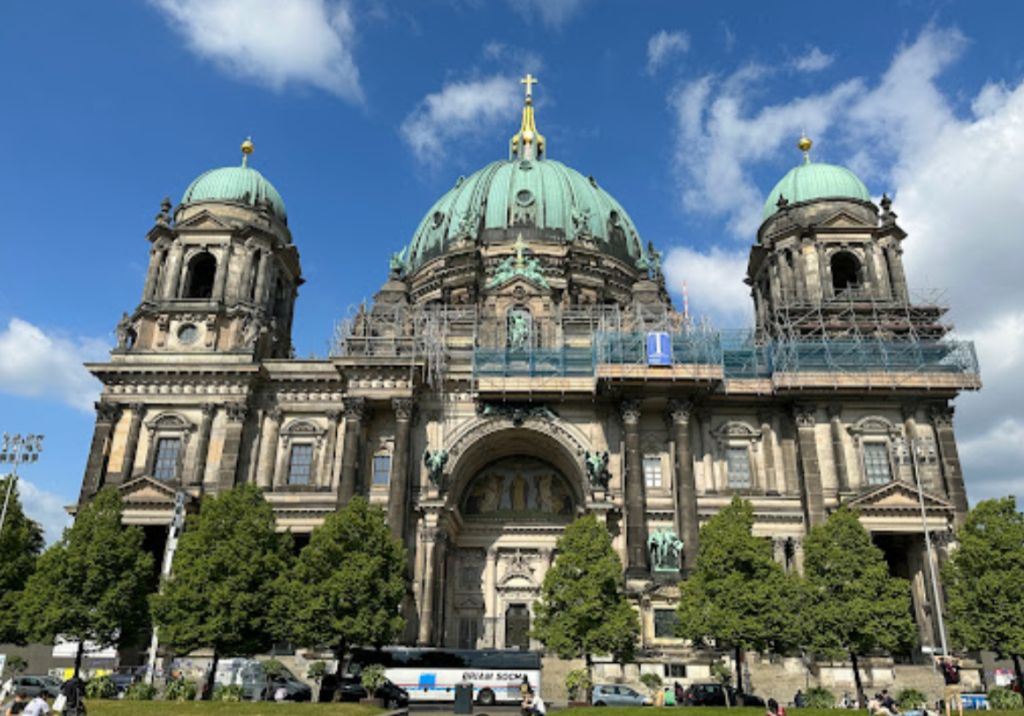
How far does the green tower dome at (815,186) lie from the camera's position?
5553 centimetres

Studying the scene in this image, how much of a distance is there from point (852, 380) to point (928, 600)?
41.2 feet

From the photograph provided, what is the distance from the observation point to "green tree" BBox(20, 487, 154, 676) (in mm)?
35812

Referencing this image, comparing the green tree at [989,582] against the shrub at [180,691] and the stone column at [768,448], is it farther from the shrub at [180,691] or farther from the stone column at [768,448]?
the shrub at [180,691]

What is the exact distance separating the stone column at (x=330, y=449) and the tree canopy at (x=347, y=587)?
36.9ft

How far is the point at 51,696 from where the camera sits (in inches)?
1369

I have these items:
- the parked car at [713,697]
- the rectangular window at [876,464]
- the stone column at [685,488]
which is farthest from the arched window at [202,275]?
the rectangular window at [876,464]

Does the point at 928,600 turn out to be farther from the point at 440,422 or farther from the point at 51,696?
the point at 51,696

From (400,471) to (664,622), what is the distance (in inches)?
643

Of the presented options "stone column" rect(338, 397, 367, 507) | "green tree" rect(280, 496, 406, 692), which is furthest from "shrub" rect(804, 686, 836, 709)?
"stone column" rect(338, 397, 367, 507)

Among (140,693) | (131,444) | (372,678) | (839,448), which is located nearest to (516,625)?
(372,678)

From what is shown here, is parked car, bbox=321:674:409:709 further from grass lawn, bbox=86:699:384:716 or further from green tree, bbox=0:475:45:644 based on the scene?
green tree, bbox=0:475:45:644

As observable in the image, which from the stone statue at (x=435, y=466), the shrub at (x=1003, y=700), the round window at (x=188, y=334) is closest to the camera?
the shrub at (x=1003, y=700)

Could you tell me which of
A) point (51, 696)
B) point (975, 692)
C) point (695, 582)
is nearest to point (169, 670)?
point (51, 696)

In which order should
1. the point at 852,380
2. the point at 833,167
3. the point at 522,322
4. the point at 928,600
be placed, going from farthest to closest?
the point at 833,167 < the point at 522,322 < the point at 852,380 < the point at 928,600
